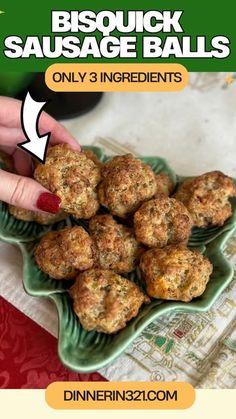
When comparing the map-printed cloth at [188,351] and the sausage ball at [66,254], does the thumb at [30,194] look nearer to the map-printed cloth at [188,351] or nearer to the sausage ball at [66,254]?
the sausage ball at [66,254]

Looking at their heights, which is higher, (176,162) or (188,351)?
(176,162)

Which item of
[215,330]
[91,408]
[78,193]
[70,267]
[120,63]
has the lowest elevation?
[91,408]

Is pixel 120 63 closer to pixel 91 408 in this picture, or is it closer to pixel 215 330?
pixel 215 330

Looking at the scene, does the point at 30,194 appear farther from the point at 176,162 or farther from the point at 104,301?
the point at 176,162

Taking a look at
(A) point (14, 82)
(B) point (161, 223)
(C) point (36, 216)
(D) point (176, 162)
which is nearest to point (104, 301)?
(B) point (161, 223)

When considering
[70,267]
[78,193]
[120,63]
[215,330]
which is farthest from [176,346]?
[120,63]

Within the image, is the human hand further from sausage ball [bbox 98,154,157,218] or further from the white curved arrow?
sausage ball [bbox 98,154,157,218]

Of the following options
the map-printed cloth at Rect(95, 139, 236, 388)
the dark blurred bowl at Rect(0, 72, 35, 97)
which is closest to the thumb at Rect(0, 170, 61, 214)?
the map-printed cloth at Rect(95, 139, 236, 388)
